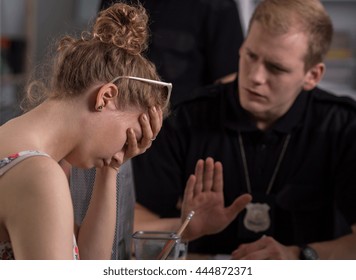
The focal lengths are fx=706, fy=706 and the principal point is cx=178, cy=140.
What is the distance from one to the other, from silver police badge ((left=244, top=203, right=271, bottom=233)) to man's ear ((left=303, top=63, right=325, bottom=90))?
0.37m

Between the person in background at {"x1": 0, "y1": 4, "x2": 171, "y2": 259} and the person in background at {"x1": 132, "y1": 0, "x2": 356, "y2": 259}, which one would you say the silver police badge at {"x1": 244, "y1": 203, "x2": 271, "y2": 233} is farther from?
the person in background at {"x1": 0, "y1": 4, "x2": 171, "y2": 259}

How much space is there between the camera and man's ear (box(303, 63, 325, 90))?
5.83ft

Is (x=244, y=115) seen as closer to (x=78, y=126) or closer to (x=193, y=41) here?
(x=193, y=41)

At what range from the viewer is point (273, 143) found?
5.75 feet

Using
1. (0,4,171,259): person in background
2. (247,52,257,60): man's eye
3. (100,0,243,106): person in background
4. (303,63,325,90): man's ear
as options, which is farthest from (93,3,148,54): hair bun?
(100,0,243,106): person in background

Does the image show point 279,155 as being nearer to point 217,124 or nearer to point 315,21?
point 217,124

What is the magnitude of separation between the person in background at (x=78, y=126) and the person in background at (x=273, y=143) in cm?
57

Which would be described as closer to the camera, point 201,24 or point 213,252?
point 213,252

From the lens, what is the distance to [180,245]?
46.8 inches

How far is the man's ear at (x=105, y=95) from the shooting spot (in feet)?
3.27

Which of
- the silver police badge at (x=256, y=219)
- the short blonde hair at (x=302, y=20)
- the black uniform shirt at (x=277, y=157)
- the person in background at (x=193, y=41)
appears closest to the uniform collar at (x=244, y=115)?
the black uniform shirt at (x=277, y=157)

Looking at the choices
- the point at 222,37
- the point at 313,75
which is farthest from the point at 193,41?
the point at 313,75
